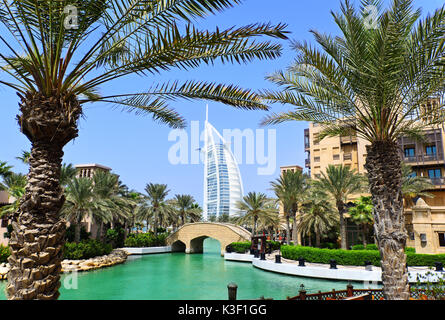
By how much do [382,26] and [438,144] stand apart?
105ft

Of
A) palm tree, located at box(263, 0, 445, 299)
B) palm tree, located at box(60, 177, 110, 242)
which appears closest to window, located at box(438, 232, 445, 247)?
palm tree, located at box(263, 0, 445, 299)

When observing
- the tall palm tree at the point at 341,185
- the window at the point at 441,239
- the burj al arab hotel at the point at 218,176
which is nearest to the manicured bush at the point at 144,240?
the tall palm tree at the point at 341,185

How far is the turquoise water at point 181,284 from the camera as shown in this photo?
650 inches

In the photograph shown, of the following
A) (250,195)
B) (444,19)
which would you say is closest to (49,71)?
(444,19)

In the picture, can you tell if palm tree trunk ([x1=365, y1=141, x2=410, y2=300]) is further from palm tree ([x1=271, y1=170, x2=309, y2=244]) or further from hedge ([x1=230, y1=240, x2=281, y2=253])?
hedge ([x1=230, y1=240, x2=281, y2=253])

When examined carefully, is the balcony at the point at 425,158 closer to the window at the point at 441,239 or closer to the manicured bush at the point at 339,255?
the window at the point at 441,239

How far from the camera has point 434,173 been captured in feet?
109

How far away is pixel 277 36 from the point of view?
17.3 feet

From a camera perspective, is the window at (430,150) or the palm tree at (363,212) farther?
the window at (430,150)

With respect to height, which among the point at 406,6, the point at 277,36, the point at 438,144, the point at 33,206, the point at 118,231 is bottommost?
the point at 118,231

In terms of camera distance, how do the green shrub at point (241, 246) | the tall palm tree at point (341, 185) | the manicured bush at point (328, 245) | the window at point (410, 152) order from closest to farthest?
the tall palm tree at point (341, 185), the manicured bush at point (328, 245), the window at point (410, 152), the green shrub at point (241, 246)

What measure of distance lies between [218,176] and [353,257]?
3834 inches

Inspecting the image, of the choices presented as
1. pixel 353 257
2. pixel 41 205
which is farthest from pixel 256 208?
pixel 41 205
